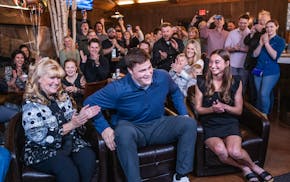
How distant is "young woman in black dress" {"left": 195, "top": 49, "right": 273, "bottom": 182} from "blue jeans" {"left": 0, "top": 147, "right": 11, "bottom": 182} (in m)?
1.44

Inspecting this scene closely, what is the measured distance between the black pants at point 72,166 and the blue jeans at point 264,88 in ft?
7.73

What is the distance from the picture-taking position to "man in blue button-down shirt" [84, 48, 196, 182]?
2.14 metres

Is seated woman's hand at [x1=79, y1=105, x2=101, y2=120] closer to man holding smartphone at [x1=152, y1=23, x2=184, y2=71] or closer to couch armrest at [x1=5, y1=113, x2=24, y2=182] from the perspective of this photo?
couch armrest at [x1=5, y1=113, x2=24, y2=182]

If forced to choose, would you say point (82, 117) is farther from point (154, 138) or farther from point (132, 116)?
point (154, 138)

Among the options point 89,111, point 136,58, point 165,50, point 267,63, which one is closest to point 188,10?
point 165,50

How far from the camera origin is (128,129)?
2092mm

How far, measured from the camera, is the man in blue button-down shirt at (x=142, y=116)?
2.14 m

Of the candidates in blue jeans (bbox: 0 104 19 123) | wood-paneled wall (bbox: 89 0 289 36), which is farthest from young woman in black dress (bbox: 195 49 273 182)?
wood-paneled wall (bbox: 89 0 289 36)

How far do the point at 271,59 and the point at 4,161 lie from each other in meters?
2.98

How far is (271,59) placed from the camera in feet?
11.7

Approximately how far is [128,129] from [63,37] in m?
2.77

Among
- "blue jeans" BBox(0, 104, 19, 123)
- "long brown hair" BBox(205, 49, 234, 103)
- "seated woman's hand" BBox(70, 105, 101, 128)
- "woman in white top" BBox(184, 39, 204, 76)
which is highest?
"woman in white top" BBox(184, 39, 204, 76)

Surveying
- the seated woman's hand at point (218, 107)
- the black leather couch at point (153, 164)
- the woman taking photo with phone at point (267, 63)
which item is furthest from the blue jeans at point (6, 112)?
the woman taking photo with phone at point (267, 63)

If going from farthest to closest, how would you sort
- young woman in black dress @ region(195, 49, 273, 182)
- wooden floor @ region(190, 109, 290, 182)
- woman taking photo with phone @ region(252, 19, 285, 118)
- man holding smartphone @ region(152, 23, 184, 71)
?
man holding smartphone @ region(152, 23, 184, 71)
woman taking photo with phone @ region(252, 19, 285, 118)
wooden floor @ region(190, 109, 290, 182)
young woman in black dress @ region(195, 49, 273, 182)
